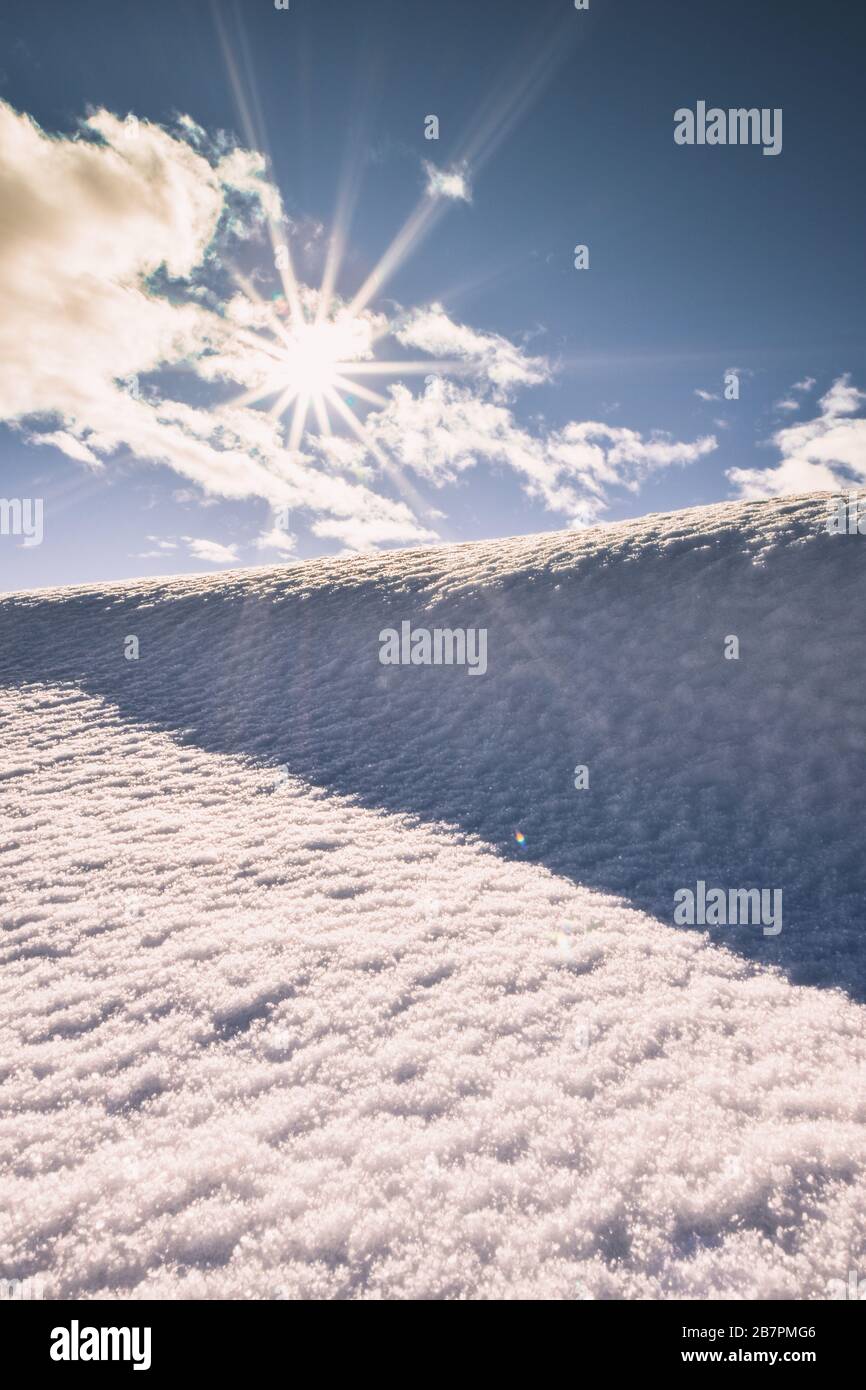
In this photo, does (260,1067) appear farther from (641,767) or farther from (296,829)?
(641,767)

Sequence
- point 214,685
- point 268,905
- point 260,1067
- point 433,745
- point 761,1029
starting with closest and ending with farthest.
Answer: point 260,1067 → point 761,1029 → point 268,905 → point 433,745 → point 214,685

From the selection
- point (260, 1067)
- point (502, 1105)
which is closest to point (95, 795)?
point (260, 1067)

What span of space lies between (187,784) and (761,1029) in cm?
559

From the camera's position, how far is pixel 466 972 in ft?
11.6

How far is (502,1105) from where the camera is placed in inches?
103

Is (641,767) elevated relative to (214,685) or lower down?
lower down

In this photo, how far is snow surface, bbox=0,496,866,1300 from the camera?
210 cm

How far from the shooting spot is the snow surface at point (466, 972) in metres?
2.10

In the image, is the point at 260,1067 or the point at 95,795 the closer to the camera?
the point at 260,1067

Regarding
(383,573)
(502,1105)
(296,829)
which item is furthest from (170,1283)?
(383,573)
